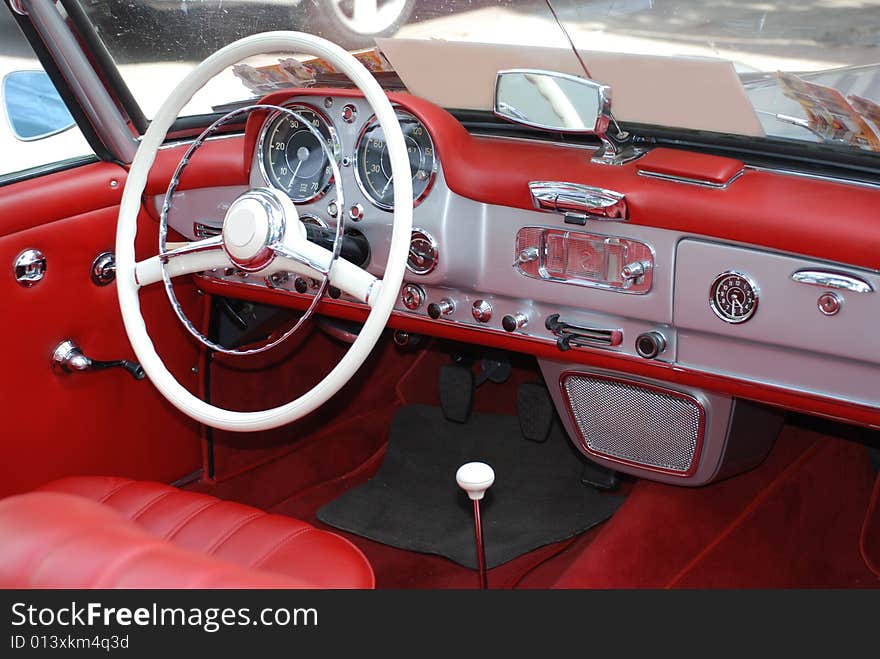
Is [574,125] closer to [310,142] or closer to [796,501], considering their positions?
[310,142]

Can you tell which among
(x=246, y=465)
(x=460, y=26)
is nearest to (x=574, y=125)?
(x=460, y=26)

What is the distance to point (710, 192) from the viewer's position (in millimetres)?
1851

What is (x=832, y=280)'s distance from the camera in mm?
1723

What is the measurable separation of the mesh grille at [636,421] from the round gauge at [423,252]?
0.49 m

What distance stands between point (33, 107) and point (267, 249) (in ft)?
3.06

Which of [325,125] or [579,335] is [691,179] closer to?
[579,335]

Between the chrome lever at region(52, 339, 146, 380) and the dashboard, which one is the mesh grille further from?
the chrome lever at region(52, 339, 146, 380)

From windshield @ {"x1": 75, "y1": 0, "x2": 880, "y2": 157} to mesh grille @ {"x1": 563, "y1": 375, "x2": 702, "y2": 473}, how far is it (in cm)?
62

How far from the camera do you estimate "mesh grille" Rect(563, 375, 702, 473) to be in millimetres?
2287

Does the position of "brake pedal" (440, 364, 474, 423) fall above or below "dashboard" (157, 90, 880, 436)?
below

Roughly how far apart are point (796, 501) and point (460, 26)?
1373 mm

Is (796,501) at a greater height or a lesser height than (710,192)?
lesser

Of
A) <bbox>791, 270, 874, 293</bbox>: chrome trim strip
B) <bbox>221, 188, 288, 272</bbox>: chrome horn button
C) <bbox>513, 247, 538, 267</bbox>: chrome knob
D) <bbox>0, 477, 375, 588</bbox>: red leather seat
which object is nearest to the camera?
<bbox>0, 477, 375, 588</bbox>: red leather seat

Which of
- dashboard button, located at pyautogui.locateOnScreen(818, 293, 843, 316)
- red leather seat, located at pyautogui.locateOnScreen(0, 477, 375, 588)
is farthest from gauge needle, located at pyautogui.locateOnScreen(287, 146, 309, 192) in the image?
dashboard button, located at pyautogui.locateOnScreen(818, 293, 843, 316)
